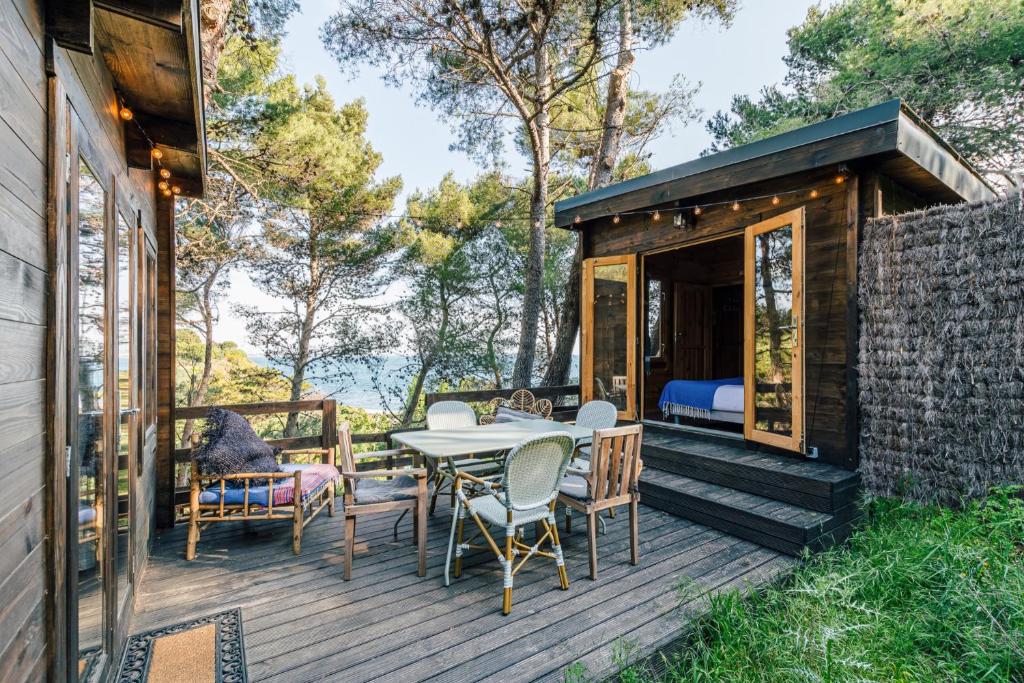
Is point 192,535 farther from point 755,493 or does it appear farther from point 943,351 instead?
point 943,351

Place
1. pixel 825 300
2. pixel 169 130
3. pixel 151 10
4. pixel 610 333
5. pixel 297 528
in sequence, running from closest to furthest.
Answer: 1. pixel 151 10
2. pixel 169 130
3. pixel 297 528
4. pixel 825 300
5. pixel 610 333

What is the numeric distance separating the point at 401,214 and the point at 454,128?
1878mm

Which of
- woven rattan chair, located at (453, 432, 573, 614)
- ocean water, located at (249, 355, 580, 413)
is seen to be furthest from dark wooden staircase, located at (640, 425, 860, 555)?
ocean water, located at (249, 355, 580, 413)

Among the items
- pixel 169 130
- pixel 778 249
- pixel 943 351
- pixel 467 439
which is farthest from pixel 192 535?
pixel 943 351

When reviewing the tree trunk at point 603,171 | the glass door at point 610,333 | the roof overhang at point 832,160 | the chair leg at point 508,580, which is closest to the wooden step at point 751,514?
the glass door at point 610,333

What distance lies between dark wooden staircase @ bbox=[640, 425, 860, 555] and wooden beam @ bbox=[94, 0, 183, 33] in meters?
4.03

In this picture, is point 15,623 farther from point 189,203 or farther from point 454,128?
point 454,128

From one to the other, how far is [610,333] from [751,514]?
112 inches

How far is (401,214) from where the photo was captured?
945cm

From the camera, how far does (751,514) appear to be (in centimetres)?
343

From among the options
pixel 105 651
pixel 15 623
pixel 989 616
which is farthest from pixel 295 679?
pixel 989 616

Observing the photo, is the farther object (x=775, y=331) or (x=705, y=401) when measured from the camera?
(x=705, y=401)

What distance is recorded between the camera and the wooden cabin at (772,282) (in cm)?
377

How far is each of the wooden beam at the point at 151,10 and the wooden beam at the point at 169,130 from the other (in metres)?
1.05
